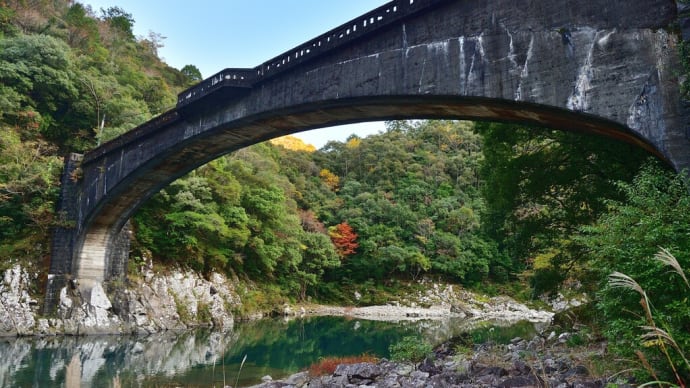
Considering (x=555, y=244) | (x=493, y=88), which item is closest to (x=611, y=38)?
(x=493, y=88)

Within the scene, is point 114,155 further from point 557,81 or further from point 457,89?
point 557,81

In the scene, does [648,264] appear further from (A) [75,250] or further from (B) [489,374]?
(A) [75,250]

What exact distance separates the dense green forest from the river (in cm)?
457

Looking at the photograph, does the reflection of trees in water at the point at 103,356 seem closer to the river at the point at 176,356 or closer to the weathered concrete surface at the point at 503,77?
the river at the point at 176,356

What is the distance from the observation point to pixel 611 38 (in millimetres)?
6746

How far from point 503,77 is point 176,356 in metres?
10.7

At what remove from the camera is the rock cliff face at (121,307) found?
52.6 ft

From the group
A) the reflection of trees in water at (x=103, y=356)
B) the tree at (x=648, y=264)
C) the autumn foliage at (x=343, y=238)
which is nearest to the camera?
the tree at (x=648, y=264)

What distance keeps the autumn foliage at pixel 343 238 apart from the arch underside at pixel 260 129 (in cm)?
1970

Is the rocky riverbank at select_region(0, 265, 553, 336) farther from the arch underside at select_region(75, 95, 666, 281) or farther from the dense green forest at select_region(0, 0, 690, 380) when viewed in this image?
the arch underside at select_region(75, 95, 666, 281)

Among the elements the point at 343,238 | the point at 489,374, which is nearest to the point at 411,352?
the point at 489,374

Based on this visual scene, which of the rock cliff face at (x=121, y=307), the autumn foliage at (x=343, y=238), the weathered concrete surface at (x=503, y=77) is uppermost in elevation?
the weathered concrete surface at (x=503, y=77)

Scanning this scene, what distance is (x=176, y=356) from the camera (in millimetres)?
12812

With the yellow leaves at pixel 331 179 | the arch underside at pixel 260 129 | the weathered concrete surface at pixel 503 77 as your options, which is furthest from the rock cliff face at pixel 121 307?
the yellow leaves at pixel 331 179
